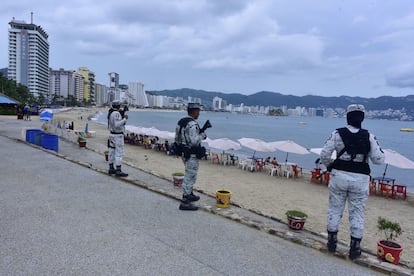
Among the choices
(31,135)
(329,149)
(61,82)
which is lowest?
(31,135)

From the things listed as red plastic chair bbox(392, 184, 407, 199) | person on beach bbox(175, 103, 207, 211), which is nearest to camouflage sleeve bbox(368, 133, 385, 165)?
person on beach bbox(175, 103, 207, 211)

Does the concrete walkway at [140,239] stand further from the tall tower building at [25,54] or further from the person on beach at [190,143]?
the tall tower building at [25,54]

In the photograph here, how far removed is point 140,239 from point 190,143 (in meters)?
1.83

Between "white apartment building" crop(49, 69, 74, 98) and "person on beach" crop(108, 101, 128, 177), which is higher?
"white apartment building" crop(49, 69, 74, 98)

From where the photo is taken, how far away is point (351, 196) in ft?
12.5

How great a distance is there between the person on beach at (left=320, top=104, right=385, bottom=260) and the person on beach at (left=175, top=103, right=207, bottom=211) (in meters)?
2.06

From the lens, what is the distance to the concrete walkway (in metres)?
3.23

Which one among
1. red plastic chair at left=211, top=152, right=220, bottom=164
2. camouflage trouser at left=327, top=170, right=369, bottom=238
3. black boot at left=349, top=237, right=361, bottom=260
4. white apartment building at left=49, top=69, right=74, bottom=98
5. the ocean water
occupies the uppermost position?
white apartment building at left=49, top=69, right=74, bottom=98

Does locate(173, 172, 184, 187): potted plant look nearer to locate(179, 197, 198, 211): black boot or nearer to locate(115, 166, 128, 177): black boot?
locate(115, 166, 128, 177): black boot

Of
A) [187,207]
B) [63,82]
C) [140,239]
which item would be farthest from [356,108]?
[63,82]

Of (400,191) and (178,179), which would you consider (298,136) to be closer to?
(400,191)

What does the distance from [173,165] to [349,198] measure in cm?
1214

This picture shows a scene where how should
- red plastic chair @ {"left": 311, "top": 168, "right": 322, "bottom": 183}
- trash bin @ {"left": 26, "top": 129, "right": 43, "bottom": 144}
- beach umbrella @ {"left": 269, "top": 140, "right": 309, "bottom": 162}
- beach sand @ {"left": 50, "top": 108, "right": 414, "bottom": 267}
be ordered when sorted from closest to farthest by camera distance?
beach sand @ {"left": 50, "top": 108, "right": 414, "bottom": 267} < trash bin @ {"left": 26, "top": 129, "right": 43, "bottom": 144} < red plastic chair @ {"left": 311, "top": 168, "right": 322, "bottom": 183} < beach umbrella @ {"left": 269, "top": 140, "right": 309, "bottom": 162}

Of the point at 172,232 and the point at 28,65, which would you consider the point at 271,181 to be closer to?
the point at 172,232
